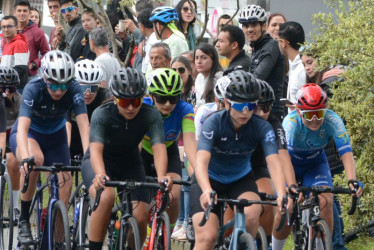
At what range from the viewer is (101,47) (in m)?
13.4

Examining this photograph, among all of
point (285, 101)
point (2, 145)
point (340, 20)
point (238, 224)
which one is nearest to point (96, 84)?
point (2, 145)

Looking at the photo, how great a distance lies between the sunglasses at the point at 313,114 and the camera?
9156 millimetres

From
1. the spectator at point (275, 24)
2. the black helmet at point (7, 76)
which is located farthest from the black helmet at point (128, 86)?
the spectator at point (275, 24)

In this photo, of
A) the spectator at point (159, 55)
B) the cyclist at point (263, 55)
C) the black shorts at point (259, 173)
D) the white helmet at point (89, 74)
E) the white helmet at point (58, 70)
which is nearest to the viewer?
the black shorts at point (259, 173)

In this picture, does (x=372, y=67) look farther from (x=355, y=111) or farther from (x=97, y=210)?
(x=97, y=210)

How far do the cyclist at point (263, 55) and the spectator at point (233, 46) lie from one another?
135mm

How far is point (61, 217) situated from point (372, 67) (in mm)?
3467

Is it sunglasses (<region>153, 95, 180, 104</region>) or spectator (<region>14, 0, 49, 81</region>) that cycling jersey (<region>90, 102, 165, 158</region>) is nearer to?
sunglasses (<region>153, 95, 180, 104</region>)

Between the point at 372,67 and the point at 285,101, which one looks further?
the point at 285,101

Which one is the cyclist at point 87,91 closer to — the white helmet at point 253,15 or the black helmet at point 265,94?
the white helmet at point 253,15

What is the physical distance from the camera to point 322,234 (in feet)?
28.2

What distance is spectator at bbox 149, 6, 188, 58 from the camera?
496 inches

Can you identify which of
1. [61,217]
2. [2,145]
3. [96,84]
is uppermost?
[96,84]

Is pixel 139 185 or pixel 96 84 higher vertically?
pixel 96 84
